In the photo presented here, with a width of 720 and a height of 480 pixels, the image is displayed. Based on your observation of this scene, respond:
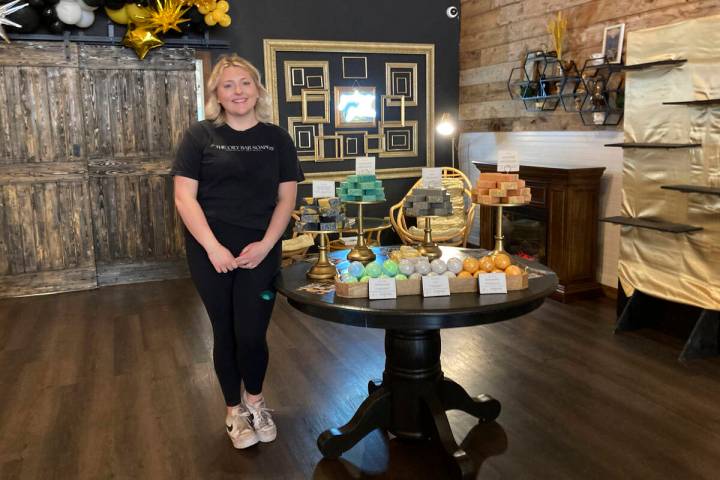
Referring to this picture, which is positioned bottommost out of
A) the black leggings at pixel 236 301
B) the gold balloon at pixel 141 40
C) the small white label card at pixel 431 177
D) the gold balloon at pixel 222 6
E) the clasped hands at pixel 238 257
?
the black leggings at pixel 236 301

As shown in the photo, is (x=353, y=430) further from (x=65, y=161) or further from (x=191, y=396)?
(x=65, y=161)

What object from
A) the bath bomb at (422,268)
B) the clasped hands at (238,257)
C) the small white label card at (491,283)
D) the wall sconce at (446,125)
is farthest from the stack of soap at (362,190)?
the wall sconce at (446,125)

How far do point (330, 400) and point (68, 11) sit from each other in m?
3.80

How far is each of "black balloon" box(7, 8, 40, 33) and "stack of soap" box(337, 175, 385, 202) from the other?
10.9 ft

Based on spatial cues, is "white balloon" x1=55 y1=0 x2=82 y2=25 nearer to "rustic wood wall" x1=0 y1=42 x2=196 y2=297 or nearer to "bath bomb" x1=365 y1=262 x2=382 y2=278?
"rustic wood wall" x1=0 y1=42 x2=196 y2=297

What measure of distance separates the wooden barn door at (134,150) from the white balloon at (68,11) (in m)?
0.26

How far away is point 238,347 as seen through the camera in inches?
96.8

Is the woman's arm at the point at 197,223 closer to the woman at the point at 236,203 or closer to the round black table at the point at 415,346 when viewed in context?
the woman at the point at 236,203

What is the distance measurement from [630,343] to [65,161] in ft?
14.6

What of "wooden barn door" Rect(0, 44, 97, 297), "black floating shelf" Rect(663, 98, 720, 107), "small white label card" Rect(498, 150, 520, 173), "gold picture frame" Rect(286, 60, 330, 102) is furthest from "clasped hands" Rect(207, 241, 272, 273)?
"gold picture frame" Rect(286, 60, 330, 102)

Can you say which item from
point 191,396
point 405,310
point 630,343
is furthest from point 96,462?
point 630,343

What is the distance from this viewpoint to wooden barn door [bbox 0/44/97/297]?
16.0 feet

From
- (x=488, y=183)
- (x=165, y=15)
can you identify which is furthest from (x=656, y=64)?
(x=165, y=15)

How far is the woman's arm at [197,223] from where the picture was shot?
7.34ft
